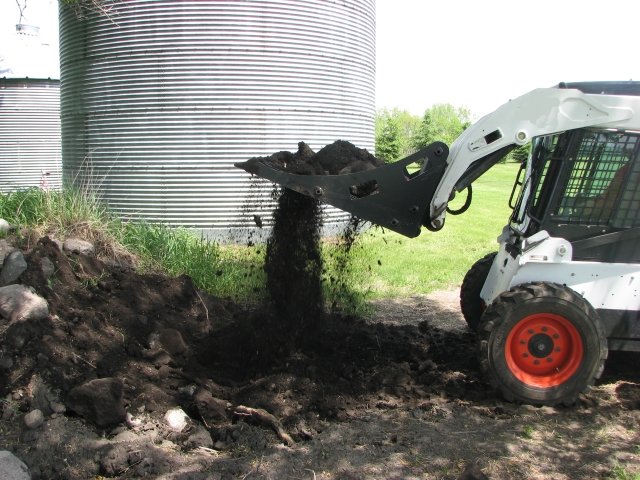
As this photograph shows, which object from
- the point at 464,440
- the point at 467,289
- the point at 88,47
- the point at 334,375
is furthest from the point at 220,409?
the point at 88,47

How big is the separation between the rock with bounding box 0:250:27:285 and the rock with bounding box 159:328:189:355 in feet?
4.65

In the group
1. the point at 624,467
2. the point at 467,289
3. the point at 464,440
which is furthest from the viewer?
the point at 467,289

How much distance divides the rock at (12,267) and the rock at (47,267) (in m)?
0.16

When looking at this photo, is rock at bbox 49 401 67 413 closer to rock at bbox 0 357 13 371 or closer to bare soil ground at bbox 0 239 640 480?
bare soil ground at bbox 0 239 640 480

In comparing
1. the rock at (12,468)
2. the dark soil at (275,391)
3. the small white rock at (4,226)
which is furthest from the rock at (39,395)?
the small white rock at (4,226)

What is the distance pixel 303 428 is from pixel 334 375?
→ 955 millimetres

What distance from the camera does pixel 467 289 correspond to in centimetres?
614

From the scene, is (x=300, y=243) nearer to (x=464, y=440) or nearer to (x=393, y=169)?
(x=393, y=169)

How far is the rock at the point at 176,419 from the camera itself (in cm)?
403

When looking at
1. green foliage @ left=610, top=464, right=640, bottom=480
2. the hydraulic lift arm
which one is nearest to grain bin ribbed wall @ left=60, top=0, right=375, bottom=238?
the hydraulic lift arm

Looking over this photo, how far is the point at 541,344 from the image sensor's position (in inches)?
177

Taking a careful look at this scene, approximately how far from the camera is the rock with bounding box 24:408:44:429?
12.3 ft

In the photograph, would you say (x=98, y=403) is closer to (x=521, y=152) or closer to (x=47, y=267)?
(x=47, y=267)

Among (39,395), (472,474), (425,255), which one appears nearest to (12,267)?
(39,395)
